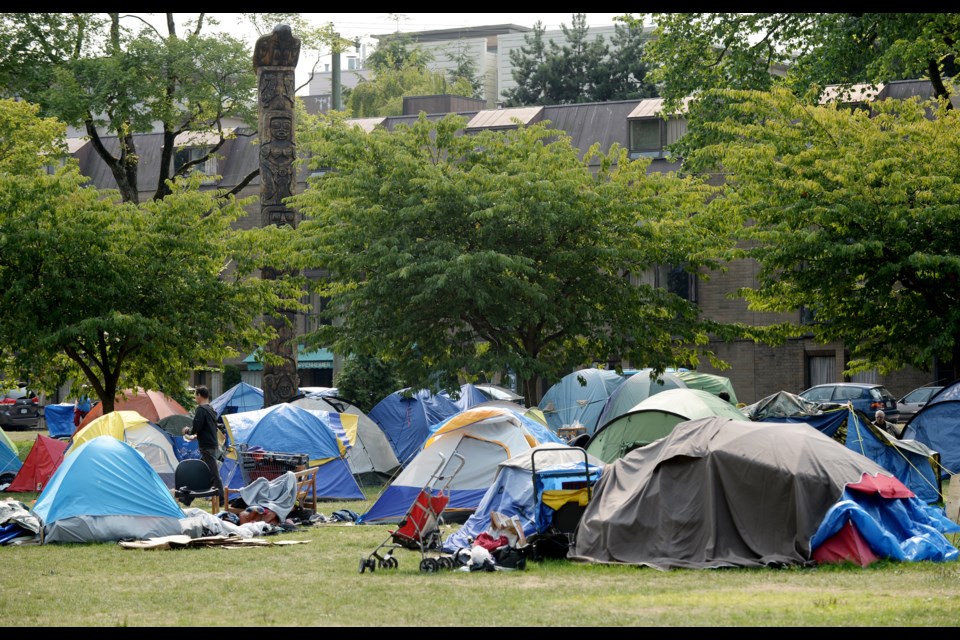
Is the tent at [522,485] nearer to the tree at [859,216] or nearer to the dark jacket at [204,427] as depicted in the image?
the dark jacket at [204,427]

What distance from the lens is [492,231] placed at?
22.8 m

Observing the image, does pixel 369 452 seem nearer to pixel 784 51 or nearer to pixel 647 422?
pixel 647 422

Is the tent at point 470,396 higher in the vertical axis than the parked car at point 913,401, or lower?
higher

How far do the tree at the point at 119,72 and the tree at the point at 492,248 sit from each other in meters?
10.7

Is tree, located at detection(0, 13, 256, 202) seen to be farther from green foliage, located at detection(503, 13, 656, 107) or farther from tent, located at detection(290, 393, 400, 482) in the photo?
green foliage, located at detection(503, 13, 656, 107)

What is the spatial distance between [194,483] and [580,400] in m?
16.9

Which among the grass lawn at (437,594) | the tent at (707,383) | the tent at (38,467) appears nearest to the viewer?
the grass lawn at (437,594)

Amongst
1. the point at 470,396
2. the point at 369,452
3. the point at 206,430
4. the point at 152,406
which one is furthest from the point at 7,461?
the point at 470,396

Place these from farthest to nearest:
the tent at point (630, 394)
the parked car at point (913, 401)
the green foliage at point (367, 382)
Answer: the parked car at point (913, 401) < the green foliage at point (367, 382) < the tent at point (630, 394)

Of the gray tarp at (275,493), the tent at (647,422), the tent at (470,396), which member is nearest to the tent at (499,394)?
the tent at (470,396)

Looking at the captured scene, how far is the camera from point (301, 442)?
68.5 feet

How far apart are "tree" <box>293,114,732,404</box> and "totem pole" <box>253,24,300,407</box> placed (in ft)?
3.84

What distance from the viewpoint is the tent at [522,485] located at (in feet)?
43.8

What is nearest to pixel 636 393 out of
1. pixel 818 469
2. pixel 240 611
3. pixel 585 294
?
pixel 585 294
